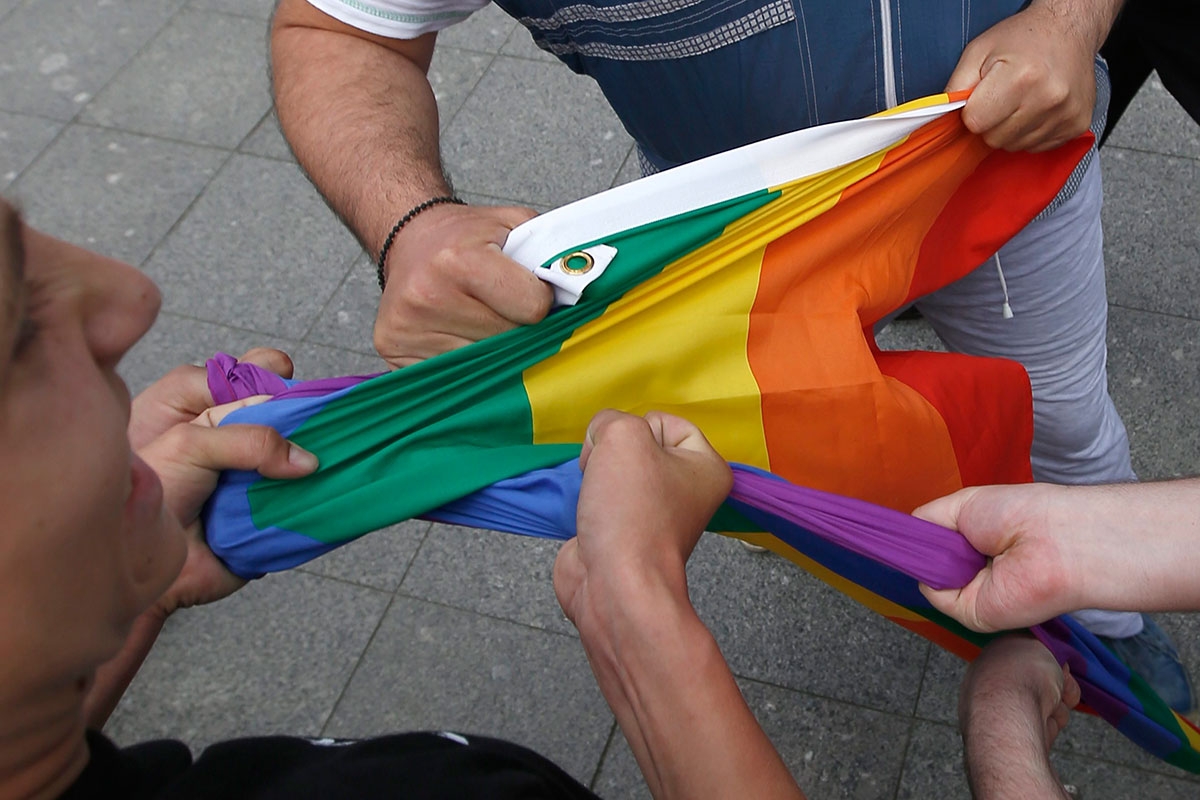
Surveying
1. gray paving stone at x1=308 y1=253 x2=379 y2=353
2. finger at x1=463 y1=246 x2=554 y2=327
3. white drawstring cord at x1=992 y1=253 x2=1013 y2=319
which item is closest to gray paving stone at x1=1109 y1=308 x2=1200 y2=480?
white drawstring cord at x1=992 y1=253 x2=1013 y2=319

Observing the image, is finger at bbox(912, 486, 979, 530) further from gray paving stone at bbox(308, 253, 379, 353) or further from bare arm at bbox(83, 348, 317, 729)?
gray paving stone at bbox(308, 253, 379, 353)

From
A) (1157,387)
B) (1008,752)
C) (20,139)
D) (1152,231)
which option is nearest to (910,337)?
(1157,387)

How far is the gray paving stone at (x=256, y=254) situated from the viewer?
2857 millimetres

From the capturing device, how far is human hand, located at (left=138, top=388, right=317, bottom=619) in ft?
4.06

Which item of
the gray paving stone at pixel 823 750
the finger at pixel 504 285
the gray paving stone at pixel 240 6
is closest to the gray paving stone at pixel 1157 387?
the gray paving stone at pixel 823 750

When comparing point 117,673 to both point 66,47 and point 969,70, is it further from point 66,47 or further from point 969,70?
point 66,47

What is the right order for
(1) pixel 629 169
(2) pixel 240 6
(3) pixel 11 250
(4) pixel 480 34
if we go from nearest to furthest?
(3) pixel 11 250
(1) pixel 629 169
(4) pixel 480 34
(2) pixel 240 6

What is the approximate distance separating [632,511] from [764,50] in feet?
2.19

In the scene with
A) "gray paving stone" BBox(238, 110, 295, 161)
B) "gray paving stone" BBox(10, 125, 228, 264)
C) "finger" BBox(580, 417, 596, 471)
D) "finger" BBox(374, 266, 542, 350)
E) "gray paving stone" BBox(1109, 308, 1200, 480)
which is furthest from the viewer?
"gray paving stone" BBox(238, 110, 295, 161)

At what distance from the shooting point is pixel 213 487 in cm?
128

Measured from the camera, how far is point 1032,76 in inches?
51.1

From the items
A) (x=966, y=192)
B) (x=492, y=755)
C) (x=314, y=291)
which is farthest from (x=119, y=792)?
(x=314, y=291)

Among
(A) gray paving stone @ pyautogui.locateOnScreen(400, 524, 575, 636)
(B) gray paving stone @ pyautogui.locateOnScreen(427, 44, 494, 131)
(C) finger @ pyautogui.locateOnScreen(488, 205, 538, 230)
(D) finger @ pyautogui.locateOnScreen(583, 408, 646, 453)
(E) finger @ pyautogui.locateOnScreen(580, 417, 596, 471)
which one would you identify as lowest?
(A) gray paving stone @ pyautogui.locateOnScreen(400, 524, 575, 636)

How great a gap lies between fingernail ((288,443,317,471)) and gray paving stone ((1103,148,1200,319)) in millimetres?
2144
